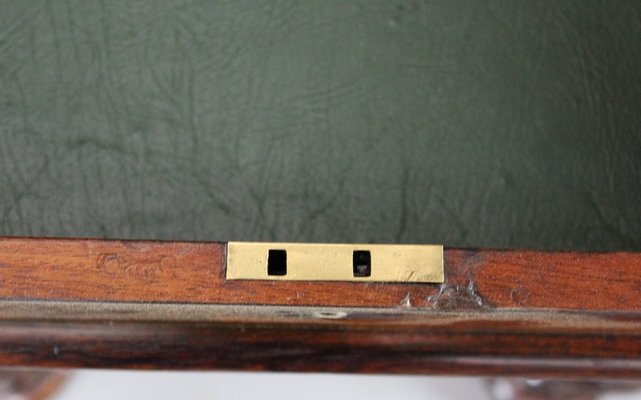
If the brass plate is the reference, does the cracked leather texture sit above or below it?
above

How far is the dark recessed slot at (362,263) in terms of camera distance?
609 millimetres

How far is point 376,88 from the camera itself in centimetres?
65

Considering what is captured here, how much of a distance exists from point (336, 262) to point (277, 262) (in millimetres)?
49

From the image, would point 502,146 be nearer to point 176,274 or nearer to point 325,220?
point 325,220

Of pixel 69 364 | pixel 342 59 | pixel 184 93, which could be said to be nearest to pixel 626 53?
pixel 342 59

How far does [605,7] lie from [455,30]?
0.14 meters

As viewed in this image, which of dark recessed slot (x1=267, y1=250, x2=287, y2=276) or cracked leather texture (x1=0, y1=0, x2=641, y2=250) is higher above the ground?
cracked leather texture (x1=0, y1=0, x2=641, y2=250)

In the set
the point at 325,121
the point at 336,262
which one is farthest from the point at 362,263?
the point at 325,121

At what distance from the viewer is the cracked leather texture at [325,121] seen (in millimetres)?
623

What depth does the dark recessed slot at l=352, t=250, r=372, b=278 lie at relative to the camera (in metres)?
0.61

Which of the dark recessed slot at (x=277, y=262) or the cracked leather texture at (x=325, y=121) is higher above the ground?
the cracked leather texture at (x=325, y=121)

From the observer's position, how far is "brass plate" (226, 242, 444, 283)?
607mm

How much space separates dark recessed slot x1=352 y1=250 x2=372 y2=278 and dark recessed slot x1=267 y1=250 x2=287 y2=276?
0.19 feet

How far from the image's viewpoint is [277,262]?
62 cm
